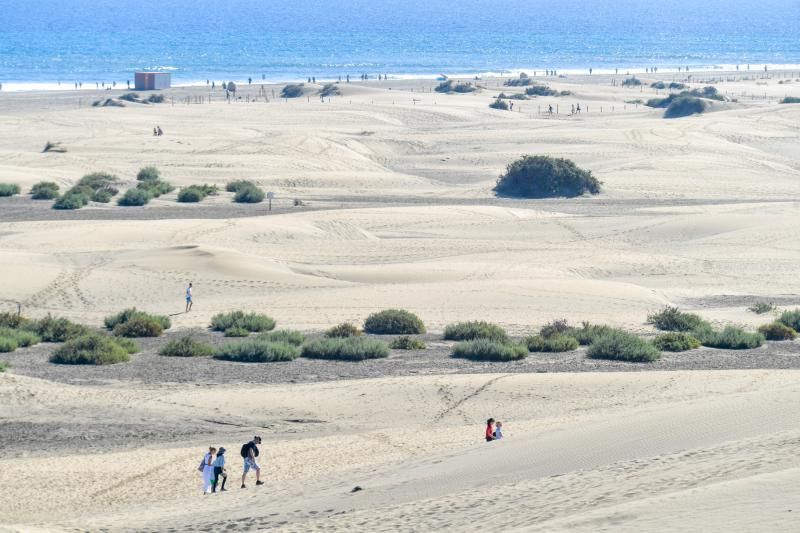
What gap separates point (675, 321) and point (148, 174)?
2572cm

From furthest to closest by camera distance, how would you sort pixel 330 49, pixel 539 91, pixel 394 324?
1. pixel 330 49
2. pixel 539 91
3. pixel 394 324

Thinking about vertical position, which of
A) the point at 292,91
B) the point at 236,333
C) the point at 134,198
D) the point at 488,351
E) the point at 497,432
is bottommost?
the point at 497,432

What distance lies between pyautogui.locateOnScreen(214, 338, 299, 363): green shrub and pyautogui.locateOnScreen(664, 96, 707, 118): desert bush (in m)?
49.7

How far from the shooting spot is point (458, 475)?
43.2ft

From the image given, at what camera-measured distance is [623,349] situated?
21.6 metres

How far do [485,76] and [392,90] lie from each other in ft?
81.3

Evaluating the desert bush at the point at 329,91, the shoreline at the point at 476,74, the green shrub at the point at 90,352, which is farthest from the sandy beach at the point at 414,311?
the shoreline at the point at 476,74

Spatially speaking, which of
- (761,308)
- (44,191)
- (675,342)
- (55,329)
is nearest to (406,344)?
(675,342)

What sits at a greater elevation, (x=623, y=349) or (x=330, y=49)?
(x=330, y=49)

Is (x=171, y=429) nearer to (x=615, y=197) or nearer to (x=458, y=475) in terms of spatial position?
(x=458, y=475)

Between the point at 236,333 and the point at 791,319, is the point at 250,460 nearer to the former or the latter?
the point at 236,333

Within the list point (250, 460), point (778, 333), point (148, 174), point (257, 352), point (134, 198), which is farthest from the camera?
point (148, 174)

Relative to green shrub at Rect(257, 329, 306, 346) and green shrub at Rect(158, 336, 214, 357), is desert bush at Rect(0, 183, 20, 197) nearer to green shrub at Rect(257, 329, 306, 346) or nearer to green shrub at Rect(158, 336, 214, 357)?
green shrub at Rect(257, 329, 306, 346)

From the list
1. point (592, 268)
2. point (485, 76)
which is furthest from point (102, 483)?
point (485, 76)
